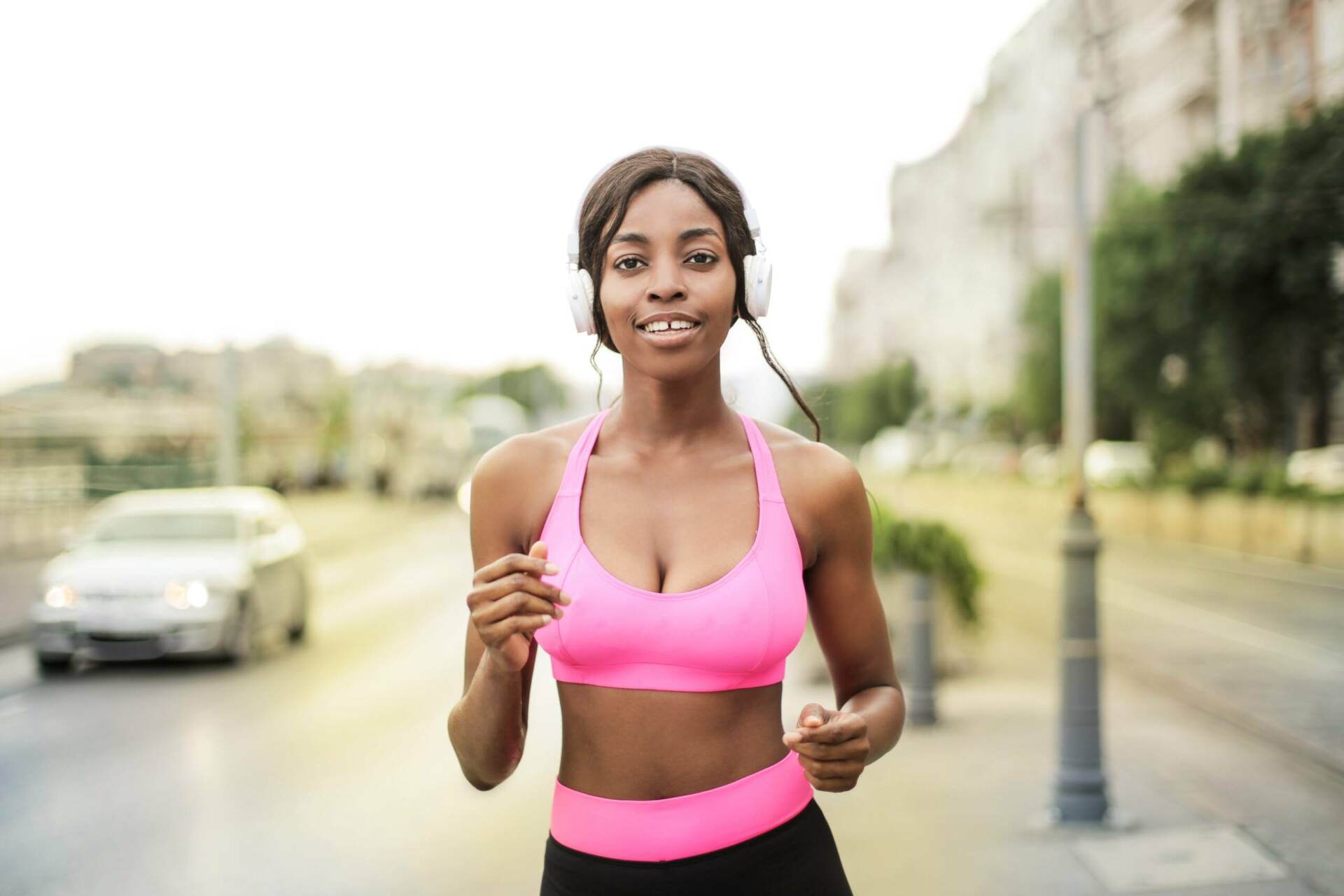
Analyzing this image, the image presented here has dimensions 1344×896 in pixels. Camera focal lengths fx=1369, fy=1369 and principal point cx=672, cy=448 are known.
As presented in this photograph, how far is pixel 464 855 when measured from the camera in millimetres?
6098

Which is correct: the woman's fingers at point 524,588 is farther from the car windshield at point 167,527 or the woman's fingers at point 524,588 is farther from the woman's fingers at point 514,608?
the car windshield at point 167,527

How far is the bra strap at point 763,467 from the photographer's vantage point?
2.00 m

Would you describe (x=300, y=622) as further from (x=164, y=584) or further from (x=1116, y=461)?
(x=1116, y=461)

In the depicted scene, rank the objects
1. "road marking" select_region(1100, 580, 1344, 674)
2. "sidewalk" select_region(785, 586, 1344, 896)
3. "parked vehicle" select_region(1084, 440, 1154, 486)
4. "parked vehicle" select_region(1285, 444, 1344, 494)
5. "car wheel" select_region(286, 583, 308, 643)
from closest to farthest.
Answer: "sidewalk" select_region(785, 586, 1344, 896) → "road marking" select_region(1100, 580, 1344, 674) → "car wheel" select_region(286, 583, 308, 643) → "parked vehicle" select_region(1285, 444, 1344, 494) → "parked vehicle" select_region(1084, 440, 1154, 486)

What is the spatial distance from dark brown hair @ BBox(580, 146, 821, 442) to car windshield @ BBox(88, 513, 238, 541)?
11.1 metres

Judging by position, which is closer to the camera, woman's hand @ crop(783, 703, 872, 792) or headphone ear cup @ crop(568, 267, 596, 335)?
woman's hand @ crop(783, 703, 872, 792)

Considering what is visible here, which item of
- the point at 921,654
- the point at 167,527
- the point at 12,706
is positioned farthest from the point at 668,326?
the point at 167,527

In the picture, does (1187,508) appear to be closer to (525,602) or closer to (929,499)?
(929,499)

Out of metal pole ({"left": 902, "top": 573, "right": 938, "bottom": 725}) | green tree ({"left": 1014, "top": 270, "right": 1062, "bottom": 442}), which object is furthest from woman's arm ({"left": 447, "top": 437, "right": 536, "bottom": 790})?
green tree ({"left": 1014, "top": 270, "right": 1062, "bottom": 442})

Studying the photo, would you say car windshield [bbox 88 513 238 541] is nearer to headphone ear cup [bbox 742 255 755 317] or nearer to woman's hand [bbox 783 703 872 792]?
headphone ear cup [bbox 742 255 755 317]

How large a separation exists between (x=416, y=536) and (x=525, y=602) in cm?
3136

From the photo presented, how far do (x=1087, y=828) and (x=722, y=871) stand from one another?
5.03 meters

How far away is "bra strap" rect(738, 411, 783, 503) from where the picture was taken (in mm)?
1997

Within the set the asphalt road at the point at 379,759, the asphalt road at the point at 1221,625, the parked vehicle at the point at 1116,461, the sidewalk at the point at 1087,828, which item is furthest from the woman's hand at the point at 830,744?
the parked vehicle at the point at 1116,461
